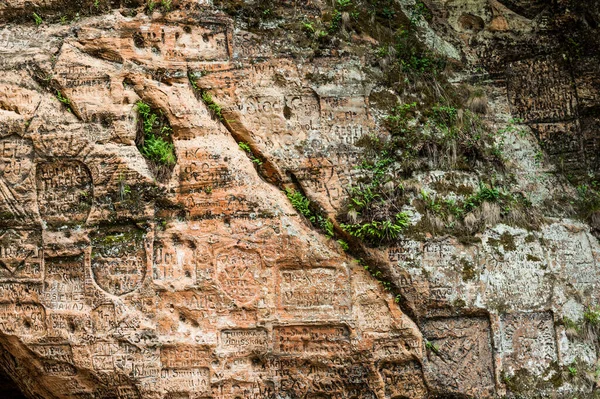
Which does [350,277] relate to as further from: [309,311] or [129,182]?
[129,182]

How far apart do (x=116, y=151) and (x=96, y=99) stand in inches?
24.7

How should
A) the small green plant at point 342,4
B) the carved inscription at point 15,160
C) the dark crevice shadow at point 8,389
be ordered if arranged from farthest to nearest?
the dark crevice shadow at point 8,389
the small green plant at point 342,4
the carved inscription at point 15,160

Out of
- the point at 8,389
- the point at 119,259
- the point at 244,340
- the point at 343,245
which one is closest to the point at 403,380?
the point at 343,245

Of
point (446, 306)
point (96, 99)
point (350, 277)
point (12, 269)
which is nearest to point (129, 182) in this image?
point (96, 99)

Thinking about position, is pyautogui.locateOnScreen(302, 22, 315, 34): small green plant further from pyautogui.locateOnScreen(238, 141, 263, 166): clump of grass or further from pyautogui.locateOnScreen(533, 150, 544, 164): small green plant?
pyautogui.locateOnScreen(533, 150, 544, 164): small green plant

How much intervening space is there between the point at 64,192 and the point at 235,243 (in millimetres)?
1943

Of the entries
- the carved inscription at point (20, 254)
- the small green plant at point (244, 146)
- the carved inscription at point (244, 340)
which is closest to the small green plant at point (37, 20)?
the carved inscription at point (20, 254)

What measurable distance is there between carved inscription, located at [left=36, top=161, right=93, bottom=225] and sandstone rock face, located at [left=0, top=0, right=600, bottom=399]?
0.07 ft

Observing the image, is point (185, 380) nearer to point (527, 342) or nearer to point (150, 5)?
point (527, 342)

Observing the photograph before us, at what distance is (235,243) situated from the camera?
276 inches

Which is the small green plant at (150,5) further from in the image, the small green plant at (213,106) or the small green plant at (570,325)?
the small green plant at (570,325)

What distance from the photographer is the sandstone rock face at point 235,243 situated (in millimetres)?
6938

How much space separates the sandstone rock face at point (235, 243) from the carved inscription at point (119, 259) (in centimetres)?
2

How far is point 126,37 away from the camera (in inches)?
289
